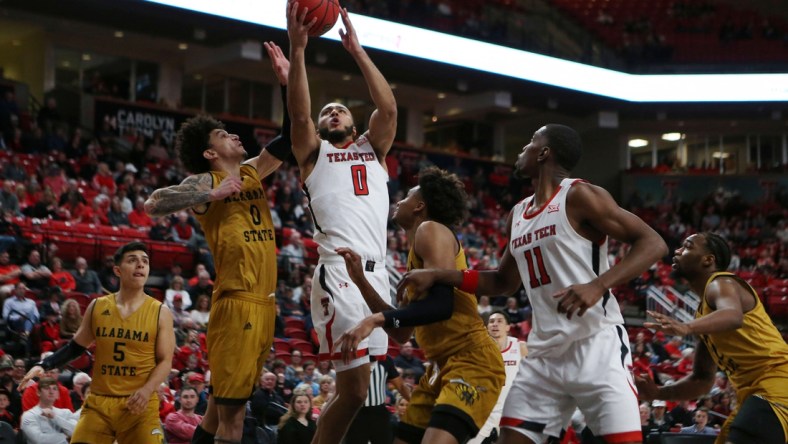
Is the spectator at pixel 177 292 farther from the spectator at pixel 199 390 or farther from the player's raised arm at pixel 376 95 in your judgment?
the player's raised arm at pixel 376 95

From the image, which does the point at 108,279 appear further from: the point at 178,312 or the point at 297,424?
the point at 297,424

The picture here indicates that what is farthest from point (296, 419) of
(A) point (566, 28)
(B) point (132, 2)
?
(A) point (566, 28)

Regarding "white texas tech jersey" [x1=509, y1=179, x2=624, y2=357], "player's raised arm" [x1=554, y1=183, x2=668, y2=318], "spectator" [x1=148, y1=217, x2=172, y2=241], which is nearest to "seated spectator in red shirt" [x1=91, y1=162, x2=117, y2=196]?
"spectator" [x1=148, y1=217, x2=172, y2=241]

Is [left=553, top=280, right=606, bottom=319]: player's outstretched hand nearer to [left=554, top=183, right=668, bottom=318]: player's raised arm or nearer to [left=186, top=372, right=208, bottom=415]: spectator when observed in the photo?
[left=554, top=183, right=668, bottom=318]: player's raised arm

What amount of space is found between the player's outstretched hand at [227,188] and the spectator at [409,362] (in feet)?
26.6

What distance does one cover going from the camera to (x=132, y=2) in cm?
2086

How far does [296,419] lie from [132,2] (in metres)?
13.7

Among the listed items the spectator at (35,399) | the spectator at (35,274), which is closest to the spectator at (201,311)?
the spectator at (35,274)

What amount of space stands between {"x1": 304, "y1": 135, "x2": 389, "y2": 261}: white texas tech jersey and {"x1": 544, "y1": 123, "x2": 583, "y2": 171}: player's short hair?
4.47 ft

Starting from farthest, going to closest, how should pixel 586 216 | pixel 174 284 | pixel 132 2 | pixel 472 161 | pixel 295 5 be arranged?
pixel 472 161
pixel 132 2
pixel 174 284
pixel 295 5
pixel 586 216

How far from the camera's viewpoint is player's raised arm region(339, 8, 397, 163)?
5980 mm

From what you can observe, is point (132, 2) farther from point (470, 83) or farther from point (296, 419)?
point (296, 419)

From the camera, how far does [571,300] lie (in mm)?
4516

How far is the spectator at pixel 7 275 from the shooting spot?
40.0ft
